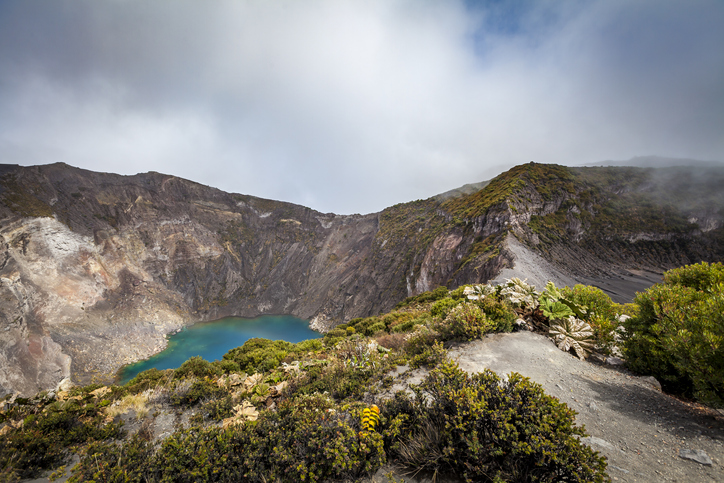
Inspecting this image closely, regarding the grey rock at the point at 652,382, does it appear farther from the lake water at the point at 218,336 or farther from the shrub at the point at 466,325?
the lake water at the point at 218,336

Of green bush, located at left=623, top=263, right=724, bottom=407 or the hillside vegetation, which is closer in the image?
the hillside vegetation

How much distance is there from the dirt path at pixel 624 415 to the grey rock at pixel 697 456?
0.04 m

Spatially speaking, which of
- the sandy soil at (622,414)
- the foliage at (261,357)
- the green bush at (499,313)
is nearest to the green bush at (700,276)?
the sandy soil at (622,414)

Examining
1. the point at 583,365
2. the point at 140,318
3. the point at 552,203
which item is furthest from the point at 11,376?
the point at 552,203

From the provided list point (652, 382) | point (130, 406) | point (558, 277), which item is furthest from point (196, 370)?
point (558, 277)

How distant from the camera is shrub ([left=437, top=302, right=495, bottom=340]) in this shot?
821 cm

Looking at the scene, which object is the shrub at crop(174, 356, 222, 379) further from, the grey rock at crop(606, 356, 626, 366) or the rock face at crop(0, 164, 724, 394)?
the rock face at crop(0, 164, 724, 394)

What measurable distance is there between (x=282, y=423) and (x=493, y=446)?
325 cm

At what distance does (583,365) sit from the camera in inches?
272

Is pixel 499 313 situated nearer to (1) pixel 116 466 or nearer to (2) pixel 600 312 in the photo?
(2) pixel 600 312

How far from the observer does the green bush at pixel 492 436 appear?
2836 mm

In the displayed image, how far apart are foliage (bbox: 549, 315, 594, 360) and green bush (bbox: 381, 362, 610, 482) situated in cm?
528

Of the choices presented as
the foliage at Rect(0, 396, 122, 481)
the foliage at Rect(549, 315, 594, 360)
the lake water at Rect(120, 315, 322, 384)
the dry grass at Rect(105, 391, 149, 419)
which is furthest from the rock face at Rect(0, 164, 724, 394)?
the foliage at Rect(0, 396, 122, 481)

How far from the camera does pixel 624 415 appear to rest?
4.66m
